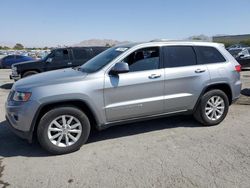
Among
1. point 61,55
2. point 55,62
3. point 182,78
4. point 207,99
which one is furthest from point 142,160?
point 61,55

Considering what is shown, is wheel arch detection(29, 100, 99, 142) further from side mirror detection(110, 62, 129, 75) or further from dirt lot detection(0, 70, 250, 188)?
side mirror detection(110, 62, 129, 75)

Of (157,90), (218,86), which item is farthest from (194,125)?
(157,90)

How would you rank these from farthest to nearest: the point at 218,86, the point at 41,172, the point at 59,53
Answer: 1. the point at 59,53
2. the point at 218,86
3. the point at 41,172

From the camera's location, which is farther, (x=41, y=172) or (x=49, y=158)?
(x=49, y=158)

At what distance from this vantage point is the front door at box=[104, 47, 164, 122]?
14.4 ft

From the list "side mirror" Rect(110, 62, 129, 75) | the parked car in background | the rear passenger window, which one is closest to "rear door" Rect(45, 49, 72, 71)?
the rear passenger window

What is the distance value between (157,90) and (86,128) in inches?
56.2

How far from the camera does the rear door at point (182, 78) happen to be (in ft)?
15.9

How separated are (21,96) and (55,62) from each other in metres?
7.49

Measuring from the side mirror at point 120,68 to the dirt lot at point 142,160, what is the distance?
126 centimetres

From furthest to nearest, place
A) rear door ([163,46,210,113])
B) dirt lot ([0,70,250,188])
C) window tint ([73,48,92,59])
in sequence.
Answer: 1. window tint ([73,48,92,59])
2. rear door ([163,46,210,113])
3. dirt lot ([0,70,250,188])

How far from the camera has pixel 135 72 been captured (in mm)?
4574

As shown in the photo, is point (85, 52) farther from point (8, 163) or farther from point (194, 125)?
point (8, 163)

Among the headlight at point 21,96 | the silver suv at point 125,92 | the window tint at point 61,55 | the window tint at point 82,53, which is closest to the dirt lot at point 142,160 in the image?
the silver suv at point 125,92
